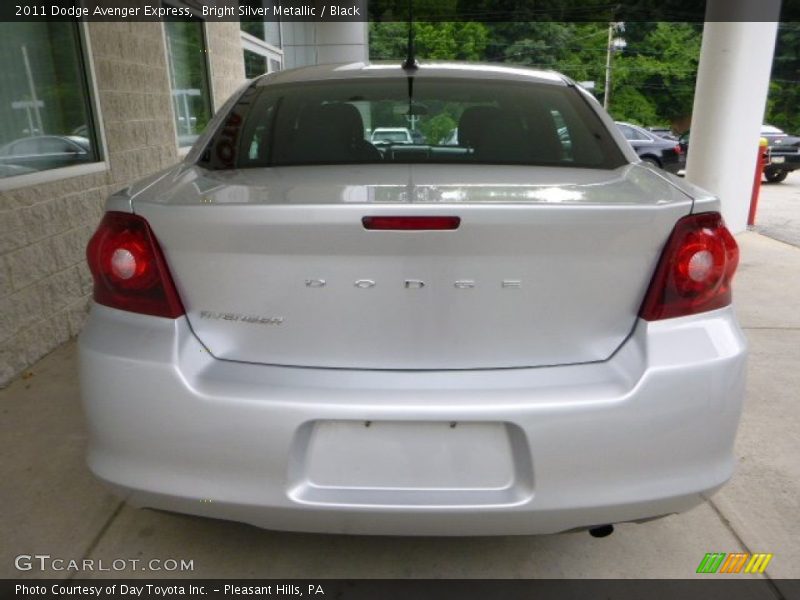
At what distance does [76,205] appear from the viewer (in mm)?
4125

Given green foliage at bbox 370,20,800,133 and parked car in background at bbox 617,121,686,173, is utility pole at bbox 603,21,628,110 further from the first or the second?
parked car in background at bbox 617,121,686,173

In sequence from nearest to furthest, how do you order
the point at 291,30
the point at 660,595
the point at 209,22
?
the point at 660,595, the point at 209,22, the point at 291,30

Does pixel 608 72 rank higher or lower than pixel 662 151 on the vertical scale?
higher

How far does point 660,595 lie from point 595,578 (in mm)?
184

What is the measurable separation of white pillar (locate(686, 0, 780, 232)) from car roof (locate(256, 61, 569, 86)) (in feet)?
16.1

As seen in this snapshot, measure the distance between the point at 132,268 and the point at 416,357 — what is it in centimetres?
74

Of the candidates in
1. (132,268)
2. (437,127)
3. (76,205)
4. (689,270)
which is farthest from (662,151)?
(132,268)

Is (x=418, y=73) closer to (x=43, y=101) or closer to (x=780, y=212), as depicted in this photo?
(x=43, y=101)

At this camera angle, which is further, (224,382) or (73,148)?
(73,148)

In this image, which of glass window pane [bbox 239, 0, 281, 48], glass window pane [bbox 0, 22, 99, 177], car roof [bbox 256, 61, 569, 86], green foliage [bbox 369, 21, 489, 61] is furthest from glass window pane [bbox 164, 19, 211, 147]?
green foliage [bbox 369, 21, 489, 61]

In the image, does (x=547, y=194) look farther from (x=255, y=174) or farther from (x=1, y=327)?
Answer: (x=1, y=327)

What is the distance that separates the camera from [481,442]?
1.53m

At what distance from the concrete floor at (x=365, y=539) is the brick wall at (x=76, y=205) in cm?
94

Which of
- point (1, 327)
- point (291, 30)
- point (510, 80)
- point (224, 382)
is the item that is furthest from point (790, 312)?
point (291, 30)
